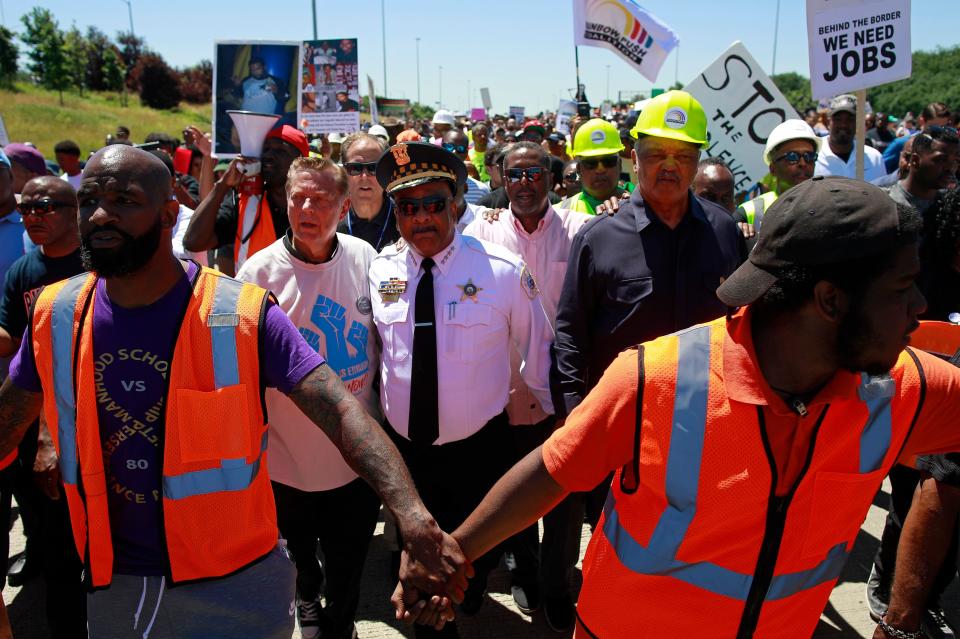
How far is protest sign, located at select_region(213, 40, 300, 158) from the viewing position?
16.8 ft

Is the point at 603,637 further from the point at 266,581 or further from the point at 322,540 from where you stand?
the point at 322,540

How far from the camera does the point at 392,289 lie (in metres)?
3.31

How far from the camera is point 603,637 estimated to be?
1860 millimetres

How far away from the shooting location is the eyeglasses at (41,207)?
3.60 m

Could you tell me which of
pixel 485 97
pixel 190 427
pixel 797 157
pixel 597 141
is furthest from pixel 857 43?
pixel 485 97

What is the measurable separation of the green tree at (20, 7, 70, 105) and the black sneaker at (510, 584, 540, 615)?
46675 mm

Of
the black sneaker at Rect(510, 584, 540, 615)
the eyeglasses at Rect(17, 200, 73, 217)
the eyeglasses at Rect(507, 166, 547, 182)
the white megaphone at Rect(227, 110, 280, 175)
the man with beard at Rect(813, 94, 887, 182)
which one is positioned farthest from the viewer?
the man with beard at Rect(813, 94, 887, 182)

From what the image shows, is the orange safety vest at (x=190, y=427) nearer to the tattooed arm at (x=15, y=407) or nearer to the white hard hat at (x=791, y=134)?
the tattooed arm at (x=15, y=407)

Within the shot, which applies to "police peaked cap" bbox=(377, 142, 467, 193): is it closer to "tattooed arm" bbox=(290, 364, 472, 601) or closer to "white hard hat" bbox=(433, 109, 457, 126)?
"tattooed arm" bbox=(290, 364, 472, 601)

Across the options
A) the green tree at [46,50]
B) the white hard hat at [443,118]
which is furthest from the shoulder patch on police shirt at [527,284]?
the green tree at [46,50]

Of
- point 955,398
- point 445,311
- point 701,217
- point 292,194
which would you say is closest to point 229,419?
point 445,311

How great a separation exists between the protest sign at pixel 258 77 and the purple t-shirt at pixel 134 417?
3.24 meters

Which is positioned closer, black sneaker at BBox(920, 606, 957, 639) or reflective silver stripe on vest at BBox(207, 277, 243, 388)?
reflective silver stripe on vest at BBox(207, 277, 243, 388)

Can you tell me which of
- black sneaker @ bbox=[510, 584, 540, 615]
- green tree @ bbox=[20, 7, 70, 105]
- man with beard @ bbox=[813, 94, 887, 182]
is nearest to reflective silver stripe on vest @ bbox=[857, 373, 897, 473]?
black sneaker @ bbox=[510, 584, 540, 615]
